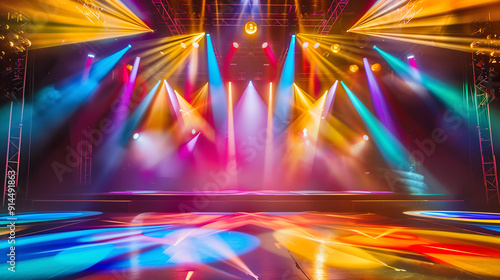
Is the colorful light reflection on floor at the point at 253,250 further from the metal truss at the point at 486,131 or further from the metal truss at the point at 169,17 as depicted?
the metal truss at the point at 169,17

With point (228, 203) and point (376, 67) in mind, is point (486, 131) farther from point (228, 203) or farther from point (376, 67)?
point (228, 203)

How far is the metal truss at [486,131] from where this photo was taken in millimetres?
6273

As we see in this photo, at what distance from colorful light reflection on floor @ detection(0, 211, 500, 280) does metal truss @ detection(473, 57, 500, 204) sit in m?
3.05

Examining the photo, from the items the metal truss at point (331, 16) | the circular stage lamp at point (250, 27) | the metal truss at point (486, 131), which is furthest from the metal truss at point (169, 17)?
the metal truss at point (486, 131)

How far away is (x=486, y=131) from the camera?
655 cm

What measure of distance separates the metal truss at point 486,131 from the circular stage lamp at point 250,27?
524 cm

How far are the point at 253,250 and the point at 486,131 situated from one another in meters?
6.71

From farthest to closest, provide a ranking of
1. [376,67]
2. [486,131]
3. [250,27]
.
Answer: [376,67], [250,27], [486,131]

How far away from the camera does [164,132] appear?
32.4ft

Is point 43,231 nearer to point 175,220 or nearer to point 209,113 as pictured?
point 175,220

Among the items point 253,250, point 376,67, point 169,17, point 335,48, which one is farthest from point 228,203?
point 376,67

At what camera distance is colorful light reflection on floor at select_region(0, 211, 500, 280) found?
2.34 m

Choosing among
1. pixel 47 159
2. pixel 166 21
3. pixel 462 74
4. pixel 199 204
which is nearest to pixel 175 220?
pixel 199 204

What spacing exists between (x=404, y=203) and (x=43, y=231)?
6.79 metres
